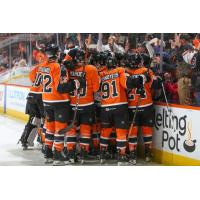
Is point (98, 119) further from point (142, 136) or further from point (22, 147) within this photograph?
point (22, 147)

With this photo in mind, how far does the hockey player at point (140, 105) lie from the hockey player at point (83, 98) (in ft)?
1.37

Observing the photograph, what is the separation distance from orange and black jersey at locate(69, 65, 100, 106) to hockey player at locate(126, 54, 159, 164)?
384mm

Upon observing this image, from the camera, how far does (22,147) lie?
22.2 ft

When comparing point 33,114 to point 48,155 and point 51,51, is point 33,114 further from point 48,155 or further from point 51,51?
point 51,51

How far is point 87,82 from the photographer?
5.62 meters

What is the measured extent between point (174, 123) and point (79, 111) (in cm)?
105

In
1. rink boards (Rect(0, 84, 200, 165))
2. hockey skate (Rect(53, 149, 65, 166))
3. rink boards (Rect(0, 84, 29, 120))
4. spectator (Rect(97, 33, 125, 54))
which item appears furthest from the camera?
rink boards (Rect(0, 84, 29, 120))

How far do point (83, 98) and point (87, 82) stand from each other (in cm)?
19

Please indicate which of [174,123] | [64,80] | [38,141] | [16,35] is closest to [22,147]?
[38,141]

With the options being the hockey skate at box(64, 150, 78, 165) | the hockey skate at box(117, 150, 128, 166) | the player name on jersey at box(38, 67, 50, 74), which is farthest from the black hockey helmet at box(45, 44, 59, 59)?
the hockey skate at box(117, 150, 128, 166)

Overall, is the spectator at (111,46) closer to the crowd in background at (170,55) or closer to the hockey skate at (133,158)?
the crowd in background at (170,55)

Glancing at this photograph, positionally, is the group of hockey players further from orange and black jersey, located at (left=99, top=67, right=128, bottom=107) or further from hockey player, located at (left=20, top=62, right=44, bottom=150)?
hockey player, located at (left=20, top=62, right=44, bottom=150)

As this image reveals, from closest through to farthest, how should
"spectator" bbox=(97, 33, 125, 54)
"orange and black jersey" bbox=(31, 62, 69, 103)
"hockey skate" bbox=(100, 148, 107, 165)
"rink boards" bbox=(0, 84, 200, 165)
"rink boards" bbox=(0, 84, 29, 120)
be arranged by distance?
"rink boards" bbox=(0, 84, 200, 165)
"orange and black jersey" bbox=(31, 62, 69, 103)
"hockey skate" bbox=(100, 148, 107, 165)
"spectator" bbox=(97, 33, 125, 54)
"rink boards" bbox=(0, 84, 29, 120)

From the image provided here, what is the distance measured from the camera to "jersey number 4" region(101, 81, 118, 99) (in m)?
5.56
